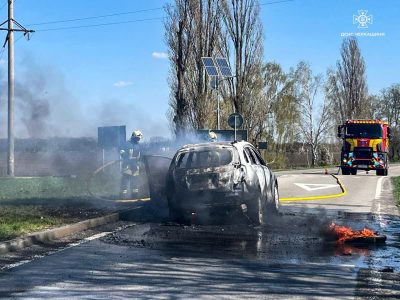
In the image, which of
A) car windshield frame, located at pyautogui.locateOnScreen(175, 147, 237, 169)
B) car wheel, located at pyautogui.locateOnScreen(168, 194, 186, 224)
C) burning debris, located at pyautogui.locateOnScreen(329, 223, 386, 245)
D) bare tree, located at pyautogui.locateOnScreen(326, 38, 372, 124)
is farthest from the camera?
bare tree, located at pyautogui.locateOnScreen(326, 38, 372, 124)

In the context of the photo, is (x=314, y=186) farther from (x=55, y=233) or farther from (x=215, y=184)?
(x=55, y=233)

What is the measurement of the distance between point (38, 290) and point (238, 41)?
30.7 meters

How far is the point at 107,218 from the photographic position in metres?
11.0

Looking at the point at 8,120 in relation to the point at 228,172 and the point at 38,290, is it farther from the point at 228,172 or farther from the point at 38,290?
the point at 38,290

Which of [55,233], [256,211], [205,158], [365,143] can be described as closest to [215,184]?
[205,158]

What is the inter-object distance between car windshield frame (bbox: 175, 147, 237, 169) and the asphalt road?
1.20 m

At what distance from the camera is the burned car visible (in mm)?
10000

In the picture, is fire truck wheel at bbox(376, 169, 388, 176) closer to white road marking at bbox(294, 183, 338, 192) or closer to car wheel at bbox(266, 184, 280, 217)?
white road marking at bbox(294, 183, 338, 192)

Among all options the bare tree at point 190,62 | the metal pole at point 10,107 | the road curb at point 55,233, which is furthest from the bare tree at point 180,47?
the road curb at point 55,233

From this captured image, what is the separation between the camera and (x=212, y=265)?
21.9ft

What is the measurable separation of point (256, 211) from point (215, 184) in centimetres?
93

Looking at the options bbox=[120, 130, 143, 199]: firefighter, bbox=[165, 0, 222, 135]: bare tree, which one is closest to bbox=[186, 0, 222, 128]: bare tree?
bbox=[165, 0, 222, 135]: bare tree

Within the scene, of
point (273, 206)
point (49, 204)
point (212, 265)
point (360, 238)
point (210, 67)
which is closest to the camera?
point (212, 265)

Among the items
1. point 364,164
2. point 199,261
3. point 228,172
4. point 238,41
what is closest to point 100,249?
point 199,261
